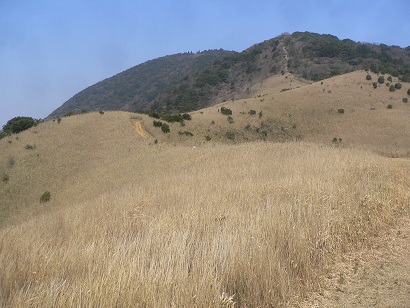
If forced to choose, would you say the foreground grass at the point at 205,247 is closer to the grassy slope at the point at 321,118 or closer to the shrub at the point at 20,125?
the grassy slope at the point at 321,118

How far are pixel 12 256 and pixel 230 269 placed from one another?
270cm

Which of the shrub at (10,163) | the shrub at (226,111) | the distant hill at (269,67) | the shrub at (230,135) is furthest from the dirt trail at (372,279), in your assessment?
the distant hill at (269,67)

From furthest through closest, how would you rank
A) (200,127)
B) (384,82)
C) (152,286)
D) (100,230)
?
1. (384,82)
2. (200,127)
3. (100,230)
4. (152,286)

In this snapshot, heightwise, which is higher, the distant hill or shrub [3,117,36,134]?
the distant hill

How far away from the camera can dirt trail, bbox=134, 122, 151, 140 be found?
36.1 m

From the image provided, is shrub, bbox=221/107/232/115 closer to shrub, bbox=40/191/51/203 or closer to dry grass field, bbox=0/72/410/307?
shrub, bbox=40/191/51/203

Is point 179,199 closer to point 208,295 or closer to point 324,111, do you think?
point 208,295

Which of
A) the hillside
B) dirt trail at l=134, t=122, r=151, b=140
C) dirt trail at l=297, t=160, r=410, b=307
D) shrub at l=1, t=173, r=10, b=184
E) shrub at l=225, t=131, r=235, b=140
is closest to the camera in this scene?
dirt trail at l=297, t=160, r=410, b=307

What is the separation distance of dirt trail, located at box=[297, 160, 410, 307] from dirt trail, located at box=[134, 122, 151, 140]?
31861 millimetres

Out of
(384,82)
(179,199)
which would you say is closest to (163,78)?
(384,82)

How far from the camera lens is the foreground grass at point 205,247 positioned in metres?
3.22

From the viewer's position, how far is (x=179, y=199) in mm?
7578

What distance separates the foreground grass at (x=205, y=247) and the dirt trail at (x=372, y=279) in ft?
0.63

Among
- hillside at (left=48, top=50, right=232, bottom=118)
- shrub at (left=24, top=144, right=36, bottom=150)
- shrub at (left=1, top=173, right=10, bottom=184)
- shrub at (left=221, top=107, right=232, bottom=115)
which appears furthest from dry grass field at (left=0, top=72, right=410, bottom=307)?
hillside at (left=48, top=50, right=232, bottom=118)
